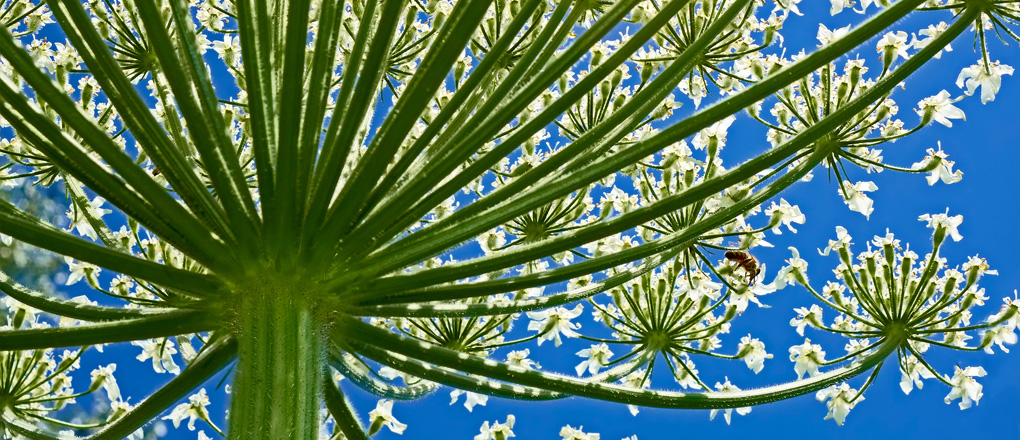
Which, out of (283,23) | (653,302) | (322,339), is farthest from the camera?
(653,302)

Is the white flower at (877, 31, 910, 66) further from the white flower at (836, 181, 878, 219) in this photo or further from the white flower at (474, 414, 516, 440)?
the white flower at (474, 414, 516, 440)

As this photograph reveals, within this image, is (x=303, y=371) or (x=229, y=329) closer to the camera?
(x=303, y=371)

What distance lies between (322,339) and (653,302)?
122 inches

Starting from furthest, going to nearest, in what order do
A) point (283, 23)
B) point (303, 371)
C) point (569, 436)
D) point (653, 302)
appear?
point (569, 436)
point (653, 302)
point (283, 23)
point (303, 371)

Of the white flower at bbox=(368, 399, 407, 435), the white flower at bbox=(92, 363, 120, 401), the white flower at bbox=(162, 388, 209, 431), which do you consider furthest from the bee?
the white flower at bbox=(92, 363, 120, 401)

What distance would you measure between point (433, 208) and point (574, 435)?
3.24 metres

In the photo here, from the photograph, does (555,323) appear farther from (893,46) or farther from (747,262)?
(893,46)

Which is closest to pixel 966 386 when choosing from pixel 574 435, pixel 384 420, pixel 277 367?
pixel 574 435

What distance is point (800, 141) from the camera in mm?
5660

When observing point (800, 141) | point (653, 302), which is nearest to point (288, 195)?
point (800, 141)

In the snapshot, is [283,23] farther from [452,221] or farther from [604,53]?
[604,53]

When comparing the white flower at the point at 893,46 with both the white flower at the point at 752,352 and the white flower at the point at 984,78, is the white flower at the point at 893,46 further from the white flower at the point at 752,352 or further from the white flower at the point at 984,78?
the white flower at the point at 752,352

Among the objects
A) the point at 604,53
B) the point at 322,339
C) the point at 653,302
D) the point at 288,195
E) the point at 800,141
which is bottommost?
the point at 322,339

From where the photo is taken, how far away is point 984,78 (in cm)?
766
